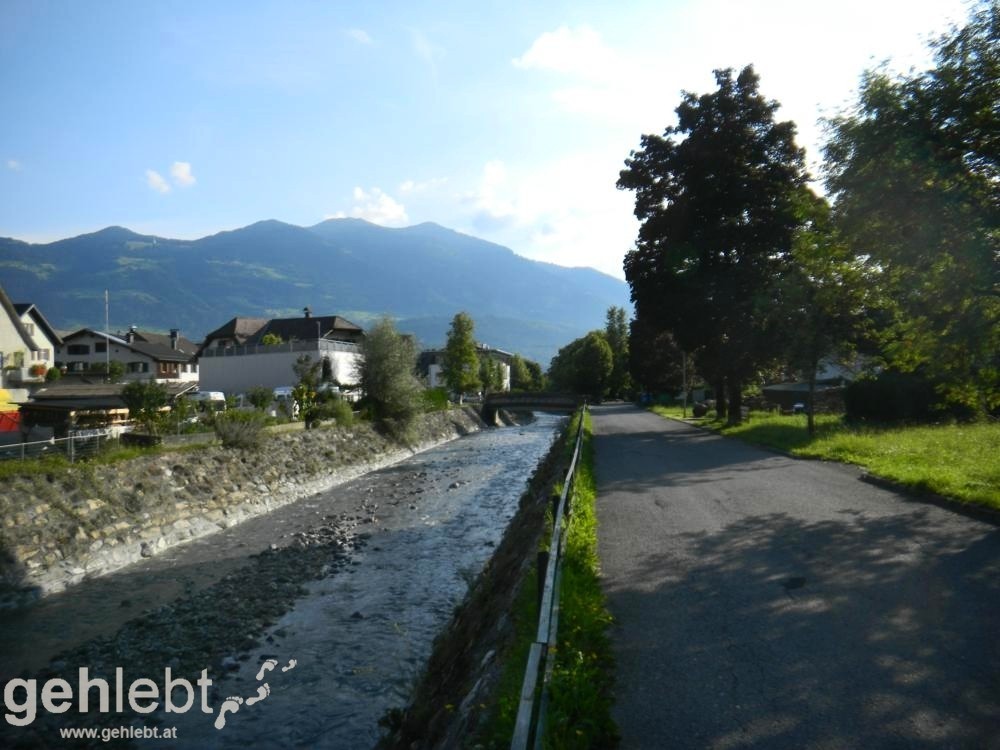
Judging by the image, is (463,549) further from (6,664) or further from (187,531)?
(6,664)

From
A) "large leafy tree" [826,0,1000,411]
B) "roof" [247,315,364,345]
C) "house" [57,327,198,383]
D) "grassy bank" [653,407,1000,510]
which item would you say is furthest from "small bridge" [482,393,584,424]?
"large leafy tree" [826,0,1000,411]

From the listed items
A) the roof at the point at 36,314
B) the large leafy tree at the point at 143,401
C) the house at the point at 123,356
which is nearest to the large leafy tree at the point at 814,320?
the large leafy tree at the point at 143,401

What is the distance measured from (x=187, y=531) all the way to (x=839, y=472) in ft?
62.2

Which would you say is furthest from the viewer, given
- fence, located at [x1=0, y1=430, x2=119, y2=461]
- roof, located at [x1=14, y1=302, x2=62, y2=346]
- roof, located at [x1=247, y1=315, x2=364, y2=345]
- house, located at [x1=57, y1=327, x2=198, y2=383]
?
roof, located at [x1=247, y1=315, x2=364, y2=345]

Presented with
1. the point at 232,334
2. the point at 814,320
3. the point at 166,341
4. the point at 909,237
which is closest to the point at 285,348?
the point at 232,334

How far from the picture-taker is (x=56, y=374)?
5253 centimetres

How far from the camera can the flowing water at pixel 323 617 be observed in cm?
938

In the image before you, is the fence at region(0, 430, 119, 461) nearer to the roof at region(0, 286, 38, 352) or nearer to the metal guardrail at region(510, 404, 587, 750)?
the metal guardrail at region(510, 404, 587, 750)

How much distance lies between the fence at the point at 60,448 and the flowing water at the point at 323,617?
4.15 metres

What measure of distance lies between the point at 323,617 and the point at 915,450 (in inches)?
696

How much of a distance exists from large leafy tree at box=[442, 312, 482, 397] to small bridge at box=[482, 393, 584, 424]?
5449 millimetres

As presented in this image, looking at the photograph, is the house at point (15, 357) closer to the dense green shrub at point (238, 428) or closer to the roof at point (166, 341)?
the dense green shrub at point (238, 428)

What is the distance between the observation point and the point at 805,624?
748 centimetres

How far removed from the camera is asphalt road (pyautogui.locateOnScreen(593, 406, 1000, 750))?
533cm
